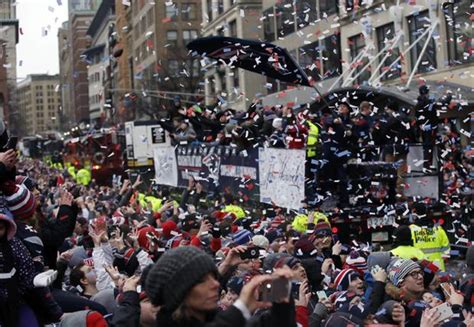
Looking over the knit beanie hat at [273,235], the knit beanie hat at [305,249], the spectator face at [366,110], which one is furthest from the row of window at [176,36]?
the knit beanie hat at [305,249]

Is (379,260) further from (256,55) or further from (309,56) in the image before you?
(309,56)

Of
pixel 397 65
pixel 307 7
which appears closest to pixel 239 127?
pixel 397 65

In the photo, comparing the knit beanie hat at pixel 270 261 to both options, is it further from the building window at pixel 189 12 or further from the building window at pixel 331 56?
the building window at pixel 189 12

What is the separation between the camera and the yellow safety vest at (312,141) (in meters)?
12.9

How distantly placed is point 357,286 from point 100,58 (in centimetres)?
11143

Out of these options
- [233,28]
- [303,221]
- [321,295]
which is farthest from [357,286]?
[233,28]

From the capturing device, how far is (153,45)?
70.7m

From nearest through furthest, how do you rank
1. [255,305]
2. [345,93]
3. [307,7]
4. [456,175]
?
[255,305] < [456,175] < [345,93] < [307,7]

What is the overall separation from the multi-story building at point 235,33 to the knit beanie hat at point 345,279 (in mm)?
37629

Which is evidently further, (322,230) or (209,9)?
(209,9)

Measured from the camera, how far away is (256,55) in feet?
50.9

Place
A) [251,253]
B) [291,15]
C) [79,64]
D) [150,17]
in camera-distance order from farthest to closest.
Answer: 1. [79,64]
2. [150,17]
3. [291,15]
4. [251,253]

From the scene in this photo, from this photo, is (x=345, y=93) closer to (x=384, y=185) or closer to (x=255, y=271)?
(x=384, y=185)

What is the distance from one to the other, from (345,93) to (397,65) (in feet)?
33.0
